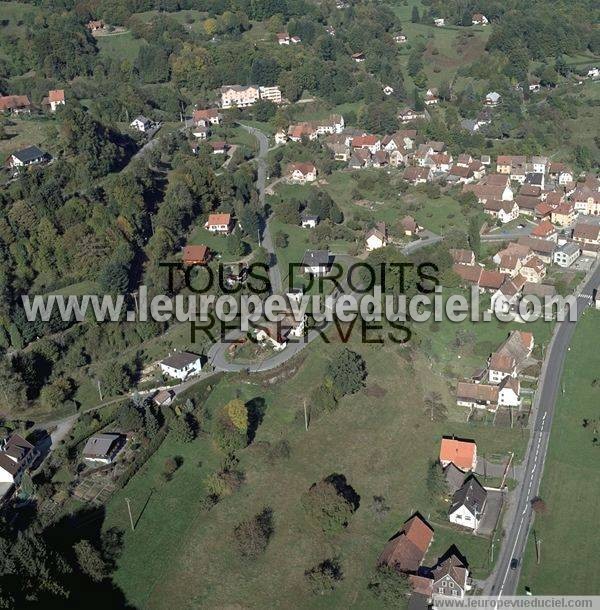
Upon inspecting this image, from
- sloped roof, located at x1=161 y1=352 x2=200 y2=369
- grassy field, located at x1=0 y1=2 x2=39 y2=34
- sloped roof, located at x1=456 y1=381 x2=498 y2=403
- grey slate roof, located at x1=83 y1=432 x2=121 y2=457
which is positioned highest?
grassy field, located at x1=0 y1=2 x2=39 y2=34

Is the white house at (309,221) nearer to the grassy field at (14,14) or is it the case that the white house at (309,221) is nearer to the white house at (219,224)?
the white house at (219,224)

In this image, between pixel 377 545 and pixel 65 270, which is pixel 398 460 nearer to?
pixel 377 545

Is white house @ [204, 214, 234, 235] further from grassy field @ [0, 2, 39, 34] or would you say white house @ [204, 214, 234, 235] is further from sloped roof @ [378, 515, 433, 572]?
grassy field @ [0, 2, 39, 34]

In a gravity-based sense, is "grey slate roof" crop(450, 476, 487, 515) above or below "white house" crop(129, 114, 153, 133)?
below

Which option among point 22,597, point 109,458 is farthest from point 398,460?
point 22,597

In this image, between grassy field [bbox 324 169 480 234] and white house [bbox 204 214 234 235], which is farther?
grassy field [bbox 324 169 480 234]

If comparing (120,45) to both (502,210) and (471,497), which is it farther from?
(471,497)

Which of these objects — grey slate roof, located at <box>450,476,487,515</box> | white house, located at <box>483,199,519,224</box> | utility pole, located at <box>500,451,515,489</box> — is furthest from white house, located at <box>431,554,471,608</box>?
white house, located at <box>483,199,519,224</box>
